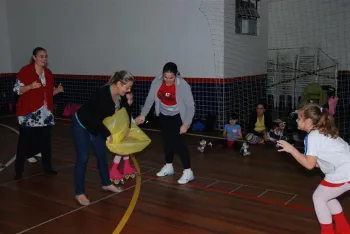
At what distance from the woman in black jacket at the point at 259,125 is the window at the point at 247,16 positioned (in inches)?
85.7

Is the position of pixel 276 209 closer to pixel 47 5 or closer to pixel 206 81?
pixel 206 81

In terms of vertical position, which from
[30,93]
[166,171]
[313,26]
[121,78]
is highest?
[313,26]

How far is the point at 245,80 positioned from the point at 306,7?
2.79 metres

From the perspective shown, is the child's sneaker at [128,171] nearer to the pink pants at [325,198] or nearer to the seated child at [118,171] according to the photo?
the seated child at [118,171]

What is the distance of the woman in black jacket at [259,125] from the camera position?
6305mm

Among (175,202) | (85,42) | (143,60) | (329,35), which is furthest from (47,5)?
(175,202)

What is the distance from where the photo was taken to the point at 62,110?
10219mm

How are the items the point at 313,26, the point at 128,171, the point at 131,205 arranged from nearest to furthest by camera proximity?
the point at 131,205, the point at 128,171, the point at 313,26

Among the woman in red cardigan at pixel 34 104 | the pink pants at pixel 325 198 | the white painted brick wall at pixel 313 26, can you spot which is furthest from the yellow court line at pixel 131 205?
the white painted brick wall at pixel 313 26

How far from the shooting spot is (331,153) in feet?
8.75

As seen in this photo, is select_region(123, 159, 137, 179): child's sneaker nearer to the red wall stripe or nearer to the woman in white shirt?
the woman in white shirt

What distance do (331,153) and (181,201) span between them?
165 centimetres

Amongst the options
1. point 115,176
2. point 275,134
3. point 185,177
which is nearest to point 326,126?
point 185,177

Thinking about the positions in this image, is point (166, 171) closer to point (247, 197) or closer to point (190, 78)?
point (247, 197)
